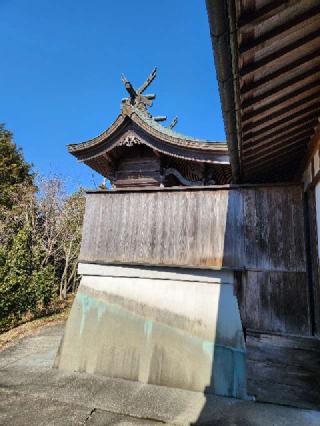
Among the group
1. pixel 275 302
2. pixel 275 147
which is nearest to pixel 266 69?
pixel 275 147

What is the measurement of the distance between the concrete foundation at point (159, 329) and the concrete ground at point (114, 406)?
32cm

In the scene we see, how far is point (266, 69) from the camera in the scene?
285cm

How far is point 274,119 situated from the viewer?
3885mm

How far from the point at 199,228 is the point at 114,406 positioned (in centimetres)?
411

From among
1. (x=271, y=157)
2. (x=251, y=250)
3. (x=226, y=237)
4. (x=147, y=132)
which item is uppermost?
(x=147, y=132)

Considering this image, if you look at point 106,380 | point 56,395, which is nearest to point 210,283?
point 106,380

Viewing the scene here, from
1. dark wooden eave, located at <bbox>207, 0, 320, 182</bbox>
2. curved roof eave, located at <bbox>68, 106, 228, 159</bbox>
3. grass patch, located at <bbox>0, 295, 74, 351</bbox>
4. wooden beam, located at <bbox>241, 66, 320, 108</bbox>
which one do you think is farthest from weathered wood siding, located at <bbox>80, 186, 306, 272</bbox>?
grass patch, located at <bbox>0, 295, 74, 351</bbox>

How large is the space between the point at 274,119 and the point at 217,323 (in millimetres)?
4678

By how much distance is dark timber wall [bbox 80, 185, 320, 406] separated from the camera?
574 centimetres

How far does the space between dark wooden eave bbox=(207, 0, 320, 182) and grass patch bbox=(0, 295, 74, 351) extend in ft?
35.5

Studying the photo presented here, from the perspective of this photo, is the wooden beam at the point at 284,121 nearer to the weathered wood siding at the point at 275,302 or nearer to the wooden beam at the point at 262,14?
the wooden beam at the point at 262,14

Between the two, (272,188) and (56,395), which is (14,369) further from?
(272,188)

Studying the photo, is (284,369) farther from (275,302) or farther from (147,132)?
(147,132)

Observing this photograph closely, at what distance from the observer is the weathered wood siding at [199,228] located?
6.21 m
